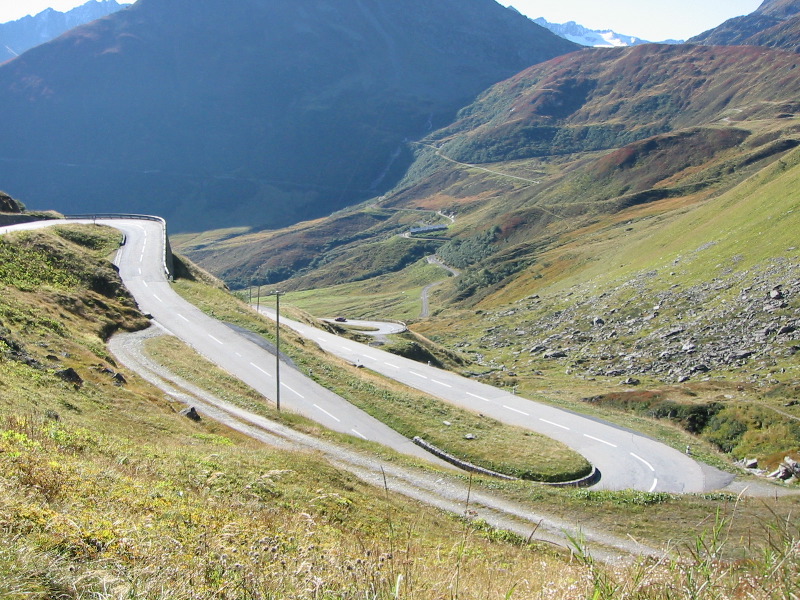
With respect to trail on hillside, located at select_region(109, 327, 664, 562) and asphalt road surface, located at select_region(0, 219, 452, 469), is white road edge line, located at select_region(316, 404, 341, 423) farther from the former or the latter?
trail on hillside, located at select_region(109, 327, 664, 562)

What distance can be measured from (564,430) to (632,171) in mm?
139935

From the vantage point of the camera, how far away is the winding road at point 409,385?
32469 mm

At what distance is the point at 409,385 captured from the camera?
49594 mm

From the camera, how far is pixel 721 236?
74188 millimetres

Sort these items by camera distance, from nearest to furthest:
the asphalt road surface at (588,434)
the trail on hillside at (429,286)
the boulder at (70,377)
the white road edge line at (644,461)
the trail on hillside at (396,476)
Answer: the trail on hillside at (396,476), the boulder at (70,377), the asphalt road surface at (588,434), the white road edge line at (644,461), the trail on hillside at (429,286)

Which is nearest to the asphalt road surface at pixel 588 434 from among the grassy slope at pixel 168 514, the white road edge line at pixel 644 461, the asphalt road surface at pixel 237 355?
the white road edge line at pixel 644 461

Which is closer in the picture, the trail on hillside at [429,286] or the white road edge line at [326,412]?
the white road edge line at [326,412]

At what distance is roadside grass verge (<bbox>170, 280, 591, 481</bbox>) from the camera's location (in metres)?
30.8

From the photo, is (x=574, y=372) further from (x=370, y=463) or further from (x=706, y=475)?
(x=370, y=463)

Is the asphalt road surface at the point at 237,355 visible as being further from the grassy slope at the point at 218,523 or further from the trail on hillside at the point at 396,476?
the grassy slope at the point at 218,523

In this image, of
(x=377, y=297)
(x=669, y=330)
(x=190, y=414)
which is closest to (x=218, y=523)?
(x=190, y=414)

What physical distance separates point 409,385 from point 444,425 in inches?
567

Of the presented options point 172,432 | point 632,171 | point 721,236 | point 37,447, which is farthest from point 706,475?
point 632,171

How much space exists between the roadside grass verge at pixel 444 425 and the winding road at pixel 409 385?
1070 mm
